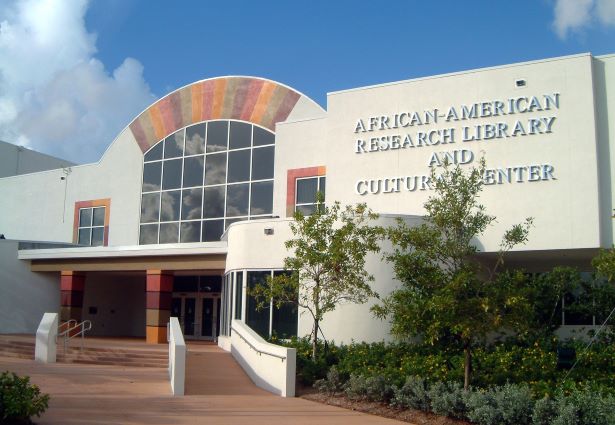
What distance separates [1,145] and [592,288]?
124 ft

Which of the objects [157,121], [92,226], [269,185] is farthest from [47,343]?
[157,121]

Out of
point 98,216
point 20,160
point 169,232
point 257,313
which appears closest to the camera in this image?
point 257,313

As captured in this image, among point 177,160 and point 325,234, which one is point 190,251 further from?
point 325,234

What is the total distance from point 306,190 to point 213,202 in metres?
5.41

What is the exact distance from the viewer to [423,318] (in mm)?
13906

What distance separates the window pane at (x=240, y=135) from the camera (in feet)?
98.1

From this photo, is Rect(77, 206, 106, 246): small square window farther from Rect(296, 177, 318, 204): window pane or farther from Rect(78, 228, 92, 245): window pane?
Rect(296, 177, 318, 204): window pane

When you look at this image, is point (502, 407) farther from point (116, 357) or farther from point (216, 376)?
point (116, 357)

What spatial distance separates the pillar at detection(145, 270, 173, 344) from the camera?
27958mm

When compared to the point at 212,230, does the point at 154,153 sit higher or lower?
higher

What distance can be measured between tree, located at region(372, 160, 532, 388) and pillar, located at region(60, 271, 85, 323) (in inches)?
822

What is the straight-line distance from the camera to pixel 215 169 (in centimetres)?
3080

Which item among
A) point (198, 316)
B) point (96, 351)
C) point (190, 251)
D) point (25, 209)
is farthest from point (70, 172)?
point (96, 351)

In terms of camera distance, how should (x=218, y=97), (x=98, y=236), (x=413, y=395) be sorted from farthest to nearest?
(x=98, y=236) → (x=218, y=97) → (x=413, y=395)
